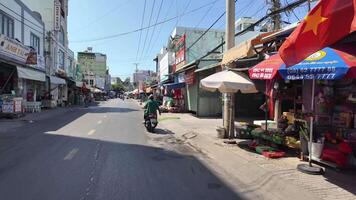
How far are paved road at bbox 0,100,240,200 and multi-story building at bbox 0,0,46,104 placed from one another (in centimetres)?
1443

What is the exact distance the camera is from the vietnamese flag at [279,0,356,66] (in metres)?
5.56

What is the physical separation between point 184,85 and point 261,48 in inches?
835

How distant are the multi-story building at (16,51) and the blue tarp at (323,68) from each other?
2131cm

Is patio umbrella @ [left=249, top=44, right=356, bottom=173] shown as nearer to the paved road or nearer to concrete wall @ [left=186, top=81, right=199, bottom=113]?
the paved road

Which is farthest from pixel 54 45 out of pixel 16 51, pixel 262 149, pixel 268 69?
pixel 268 69

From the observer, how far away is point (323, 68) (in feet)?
24.3

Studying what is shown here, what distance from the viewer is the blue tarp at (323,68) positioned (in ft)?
22.9

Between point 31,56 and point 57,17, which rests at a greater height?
point 57,17

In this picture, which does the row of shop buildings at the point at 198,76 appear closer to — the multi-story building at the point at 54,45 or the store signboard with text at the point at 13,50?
the store signboard with text at the point at 13,50

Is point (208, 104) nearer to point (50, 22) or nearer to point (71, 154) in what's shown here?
point (71, 154)

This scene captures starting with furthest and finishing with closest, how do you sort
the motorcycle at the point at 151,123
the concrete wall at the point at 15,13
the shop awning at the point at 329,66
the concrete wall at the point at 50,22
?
the concrete wall at the point at 50,22 → the concrete wall at the point at 15,13 → the motorcycle at the point at 151,123 → the shop awning at the point at 329,66

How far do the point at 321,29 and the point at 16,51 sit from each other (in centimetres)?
2506

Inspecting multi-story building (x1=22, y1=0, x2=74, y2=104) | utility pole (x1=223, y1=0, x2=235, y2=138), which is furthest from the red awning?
multi-story building (x1=22, y1=0, x2=74, y2=104)

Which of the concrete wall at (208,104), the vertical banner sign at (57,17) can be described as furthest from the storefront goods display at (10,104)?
the vertical banner sign at (57,17)
